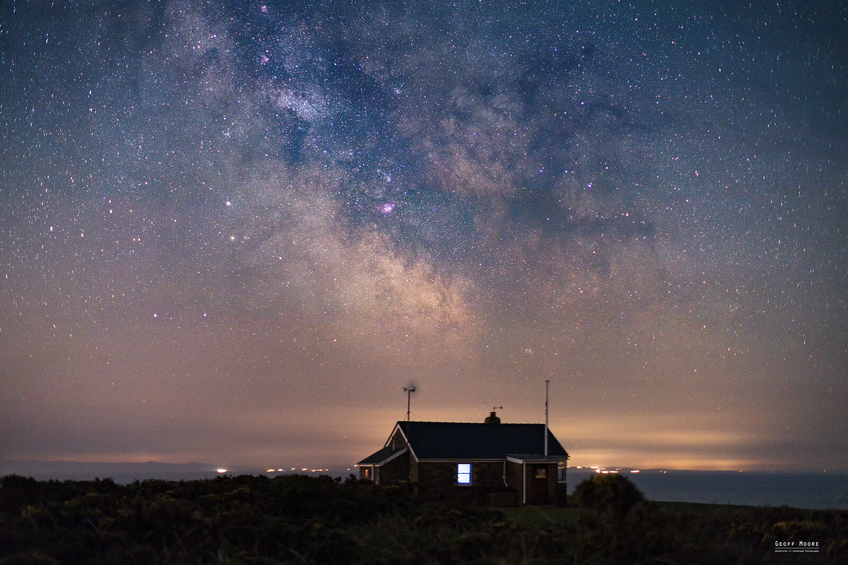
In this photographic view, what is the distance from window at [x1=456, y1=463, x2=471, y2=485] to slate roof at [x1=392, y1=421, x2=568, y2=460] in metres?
0.41

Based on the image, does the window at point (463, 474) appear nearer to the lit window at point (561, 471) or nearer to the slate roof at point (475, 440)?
the slate roof at point (475, 440)

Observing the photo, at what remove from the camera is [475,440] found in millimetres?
34938

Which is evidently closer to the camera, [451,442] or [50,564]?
[50,564]

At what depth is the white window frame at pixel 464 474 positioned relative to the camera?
3341 centimetres

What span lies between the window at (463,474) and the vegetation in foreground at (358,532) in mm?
13277

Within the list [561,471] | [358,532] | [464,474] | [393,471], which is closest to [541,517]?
[358,532]

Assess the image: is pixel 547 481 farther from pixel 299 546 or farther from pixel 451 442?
pixel 299 546

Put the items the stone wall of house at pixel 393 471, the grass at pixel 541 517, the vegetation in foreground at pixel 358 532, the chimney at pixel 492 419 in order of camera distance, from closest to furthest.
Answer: the vegetation in foreground at pixel 358 532 → the grass at pixel 541 517 → the stone wall of house at pixel 393 471 → the chimney at pixel 492 419

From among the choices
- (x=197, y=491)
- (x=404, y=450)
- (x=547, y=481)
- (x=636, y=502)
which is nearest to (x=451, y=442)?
(x=404, y=450)

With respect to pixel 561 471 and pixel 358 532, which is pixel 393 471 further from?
pixel 358 532

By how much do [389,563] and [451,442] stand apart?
75.2ft

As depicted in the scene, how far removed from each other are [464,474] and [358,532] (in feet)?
59.1

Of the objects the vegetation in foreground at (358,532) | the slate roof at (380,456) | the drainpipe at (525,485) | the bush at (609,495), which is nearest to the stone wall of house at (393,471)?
the slate roof at (380,456)

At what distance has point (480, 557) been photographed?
1248 cm
